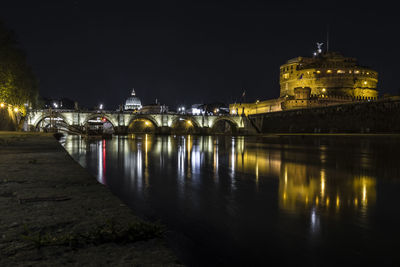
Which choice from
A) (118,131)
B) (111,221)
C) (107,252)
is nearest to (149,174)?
(111,221)

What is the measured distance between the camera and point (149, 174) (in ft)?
38.4

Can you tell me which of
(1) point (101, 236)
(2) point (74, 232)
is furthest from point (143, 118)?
(1) point (101, 236)

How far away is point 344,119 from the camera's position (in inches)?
2096

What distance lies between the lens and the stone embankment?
44.9 m

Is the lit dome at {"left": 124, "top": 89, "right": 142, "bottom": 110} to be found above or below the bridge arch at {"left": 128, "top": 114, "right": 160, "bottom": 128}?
above

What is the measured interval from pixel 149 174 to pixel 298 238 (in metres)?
7.56

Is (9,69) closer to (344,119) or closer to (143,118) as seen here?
(344,119)

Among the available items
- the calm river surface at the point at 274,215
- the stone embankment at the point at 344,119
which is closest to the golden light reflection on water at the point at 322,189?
the calm river surface at the point at 274,215

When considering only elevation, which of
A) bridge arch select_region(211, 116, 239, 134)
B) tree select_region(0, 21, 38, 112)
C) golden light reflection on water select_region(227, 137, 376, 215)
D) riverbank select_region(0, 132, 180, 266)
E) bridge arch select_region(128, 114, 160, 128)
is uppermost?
tree select_region(0, 21, 38, 112)

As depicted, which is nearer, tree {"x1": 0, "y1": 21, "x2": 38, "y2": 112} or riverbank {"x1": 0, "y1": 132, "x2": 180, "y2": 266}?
riverbank {"x1": 0, "y1": 132, "x2": 180, "y2": 266}

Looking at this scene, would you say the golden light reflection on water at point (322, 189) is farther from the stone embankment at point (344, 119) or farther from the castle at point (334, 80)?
the castle at point (334, 80)

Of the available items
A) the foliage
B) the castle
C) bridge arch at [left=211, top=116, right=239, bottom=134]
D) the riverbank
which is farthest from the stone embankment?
the foliage

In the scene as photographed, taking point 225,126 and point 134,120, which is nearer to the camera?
point 134,120

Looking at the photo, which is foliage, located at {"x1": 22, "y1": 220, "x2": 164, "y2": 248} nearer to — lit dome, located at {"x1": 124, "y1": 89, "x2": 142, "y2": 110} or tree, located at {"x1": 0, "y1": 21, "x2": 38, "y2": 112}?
tree, located at {"x1": 0, "y1": 21, "x2": 38, "y2": 112}
